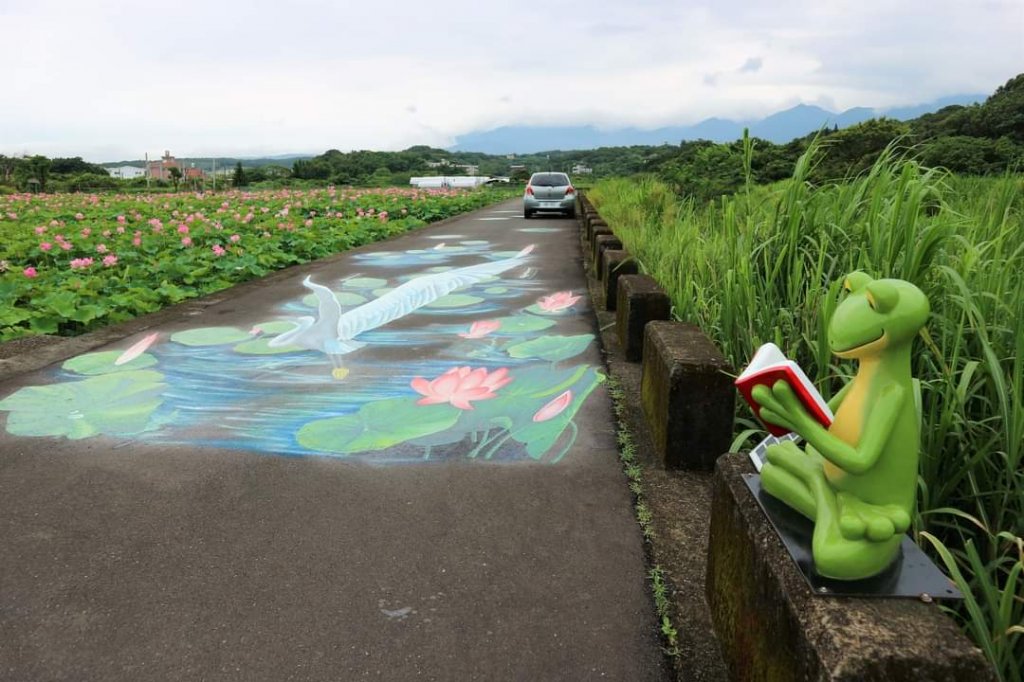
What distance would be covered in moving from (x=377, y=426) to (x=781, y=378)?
245cm

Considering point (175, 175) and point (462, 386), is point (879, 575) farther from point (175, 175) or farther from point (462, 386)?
point (175, 175)

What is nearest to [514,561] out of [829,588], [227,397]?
[829,588]

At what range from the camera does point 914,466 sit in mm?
1402

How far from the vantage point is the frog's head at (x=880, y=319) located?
133 cm

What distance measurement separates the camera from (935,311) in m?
2.60

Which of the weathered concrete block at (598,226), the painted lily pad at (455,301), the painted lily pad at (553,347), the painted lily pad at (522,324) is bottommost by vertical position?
the painted lily pad at (553,347)

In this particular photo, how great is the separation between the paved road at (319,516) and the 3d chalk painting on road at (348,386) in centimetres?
2

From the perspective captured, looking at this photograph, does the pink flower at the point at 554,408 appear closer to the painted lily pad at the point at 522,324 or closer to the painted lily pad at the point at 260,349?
the painted lily pad at the point at 522,324

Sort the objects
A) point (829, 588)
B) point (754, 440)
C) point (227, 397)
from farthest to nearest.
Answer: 1. point (227, 397)
2. point (754, 440)
3. point (829, 588)

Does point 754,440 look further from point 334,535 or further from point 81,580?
point 81,580

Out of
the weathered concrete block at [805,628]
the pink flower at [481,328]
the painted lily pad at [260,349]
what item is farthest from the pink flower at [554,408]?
the painted lily pad at [260,349]

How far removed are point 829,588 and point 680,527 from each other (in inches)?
44.1

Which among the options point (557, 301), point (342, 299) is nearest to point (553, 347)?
point (557, 301)

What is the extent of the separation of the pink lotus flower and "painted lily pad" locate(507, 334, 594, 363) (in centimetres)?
42
